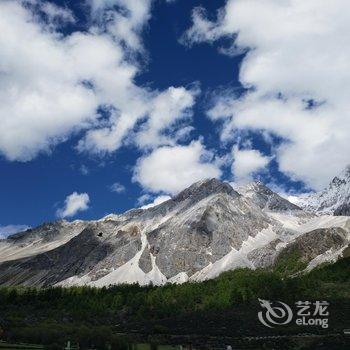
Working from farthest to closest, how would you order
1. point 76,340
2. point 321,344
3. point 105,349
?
1. point 321,344
2. point 76,340
3. point 105,349

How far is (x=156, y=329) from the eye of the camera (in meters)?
198

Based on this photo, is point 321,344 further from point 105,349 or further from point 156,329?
point 156,329

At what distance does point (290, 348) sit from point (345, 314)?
6227 centimetres

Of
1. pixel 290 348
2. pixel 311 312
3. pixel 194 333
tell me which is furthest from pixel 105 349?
pixel 311 312

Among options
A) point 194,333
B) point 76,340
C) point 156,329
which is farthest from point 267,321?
point 76,340

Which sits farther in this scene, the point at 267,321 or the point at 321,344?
the point at 267,321

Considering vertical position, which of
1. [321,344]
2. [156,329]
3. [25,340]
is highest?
[156,329]

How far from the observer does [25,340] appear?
12262cm

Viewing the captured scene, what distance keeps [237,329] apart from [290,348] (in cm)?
5537

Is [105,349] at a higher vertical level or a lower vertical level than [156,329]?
lower

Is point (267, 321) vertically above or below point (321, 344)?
above

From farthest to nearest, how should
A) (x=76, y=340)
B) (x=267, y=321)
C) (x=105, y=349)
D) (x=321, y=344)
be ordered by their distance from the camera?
(x=267, y=321), (x=321, y=344), (x=76, y=340), (x=105, y=349)

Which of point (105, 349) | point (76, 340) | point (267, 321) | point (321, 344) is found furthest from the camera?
point (267, 321)

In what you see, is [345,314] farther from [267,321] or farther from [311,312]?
[267,321]
